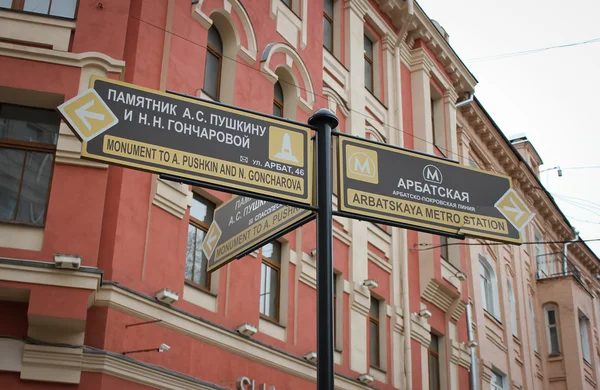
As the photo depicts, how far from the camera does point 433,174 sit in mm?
7734

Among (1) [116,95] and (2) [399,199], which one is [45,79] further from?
(2) [399,199]

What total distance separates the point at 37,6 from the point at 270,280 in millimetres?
6132

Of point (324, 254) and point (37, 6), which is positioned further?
point (37, 6)

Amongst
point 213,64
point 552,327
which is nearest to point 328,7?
point 213,64

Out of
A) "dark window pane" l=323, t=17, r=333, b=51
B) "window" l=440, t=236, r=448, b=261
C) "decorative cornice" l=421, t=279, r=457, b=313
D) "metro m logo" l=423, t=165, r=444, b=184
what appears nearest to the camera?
"metro m logo" l=423, t=165, r=444, b=184

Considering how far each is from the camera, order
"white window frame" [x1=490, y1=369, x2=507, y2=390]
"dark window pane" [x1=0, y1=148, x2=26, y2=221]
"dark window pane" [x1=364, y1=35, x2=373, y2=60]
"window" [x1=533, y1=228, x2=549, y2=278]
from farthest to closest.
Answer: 1. "window" [x1=533, y1=228, x2=549, y2=278]
2. "white window frame" [x1=490, y1=369, x2=507, y2=390]
3. "dark window pane" [x1=364, y1=35, x2=373, y2=60]
4. "dark window pane" [x1=0, y1=148, x2=26, y2=221]

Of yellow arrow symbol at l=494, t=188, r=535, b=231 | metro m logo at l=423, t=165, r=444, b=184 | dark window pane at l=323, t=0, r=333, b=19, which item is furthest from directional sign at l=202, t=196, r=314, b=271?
dark window pane at l=323, t=0, r=333, b=19

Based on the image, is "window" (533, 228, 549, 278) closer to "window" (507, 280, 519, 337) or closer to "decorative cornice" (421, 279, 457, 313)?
"window" (507, 280, 519, 337)

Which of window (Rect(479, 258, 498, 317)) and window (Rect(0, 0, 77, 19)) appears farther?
window (Rect(479, 258, 498, 317))

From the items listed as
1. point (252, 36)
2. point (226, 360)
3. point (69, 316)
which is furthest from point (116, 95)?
point (252, 36)

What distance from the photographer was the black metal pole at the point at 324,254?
20.6ft

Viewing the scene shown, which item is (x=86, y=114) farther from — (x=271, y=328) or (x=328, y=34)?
(x=328, y=34)

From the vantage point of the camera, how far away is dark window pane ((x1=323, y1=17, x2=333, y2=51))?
19.8 meters

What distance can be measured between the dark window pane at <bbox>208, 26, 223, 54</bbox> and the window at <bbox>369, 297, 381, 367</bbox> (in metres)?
6.60
